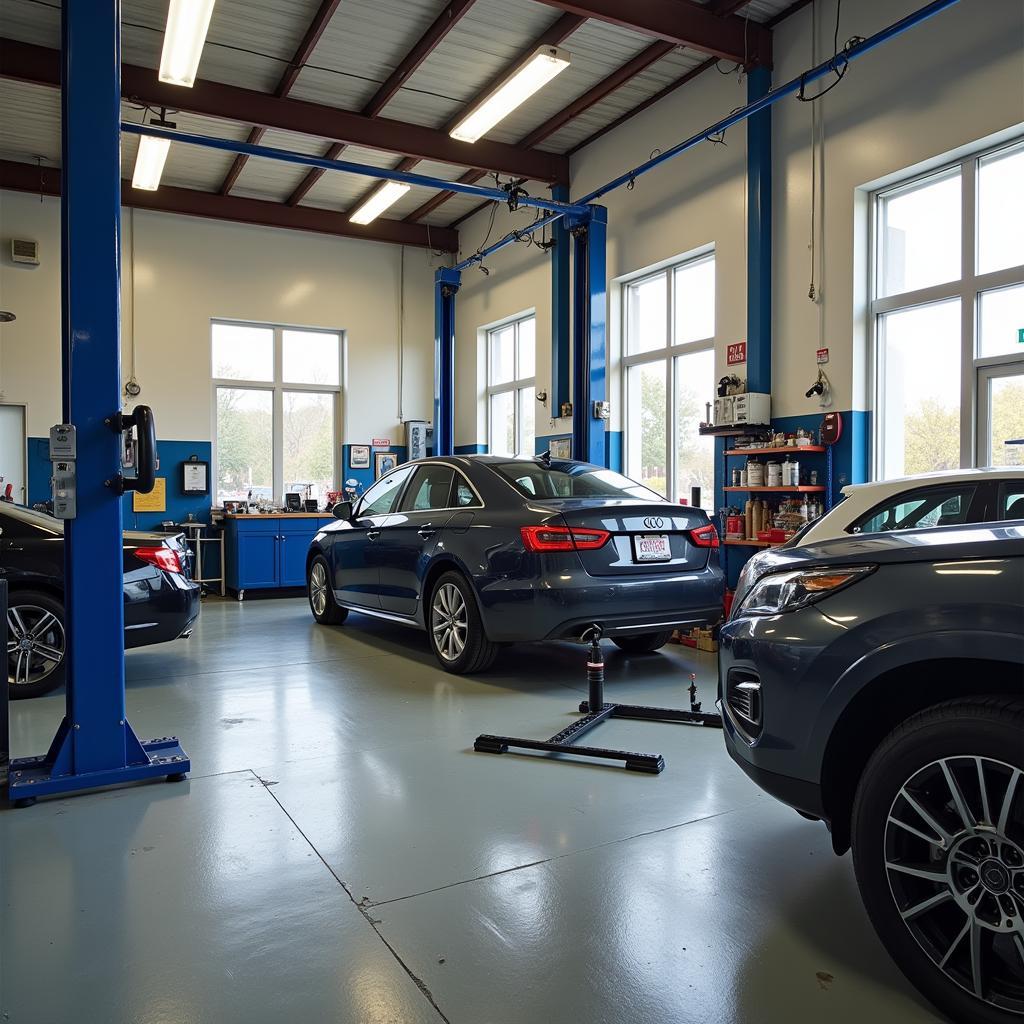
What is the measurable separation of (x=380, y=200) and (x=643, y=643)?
644 cm

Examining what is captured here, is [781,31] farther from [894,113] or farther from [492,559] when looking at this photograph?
[492,559]

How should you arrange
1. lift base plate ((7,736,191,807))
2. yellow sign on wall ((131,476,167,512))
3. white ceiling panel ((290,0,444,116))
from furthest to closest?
yellow sign on wall ((131,476,167,512)) → white ceiling panel ((290,0,444,116)) → lift base plate ((7,736,191,807))

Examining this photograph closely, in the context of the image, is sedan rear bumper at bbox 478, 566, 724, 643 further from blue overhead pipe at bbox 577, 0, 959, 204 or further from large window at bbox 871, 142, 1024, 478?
blue overhead pipe at bbox 577, 0, 959, 204

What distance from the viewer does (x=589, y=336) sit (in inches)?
341

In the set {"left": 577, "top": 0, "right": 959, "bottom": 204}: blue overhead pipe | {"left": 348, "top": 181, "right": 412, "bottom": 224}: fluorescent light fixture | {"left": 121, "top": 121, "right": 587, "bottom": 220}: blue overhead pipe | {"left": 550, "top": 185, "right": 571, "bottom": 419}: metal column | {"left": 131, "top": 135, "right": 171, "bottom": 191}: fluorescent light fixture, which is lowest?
{"left": 550, "top": 185, "right": 571, "bottom": 419}: metal column

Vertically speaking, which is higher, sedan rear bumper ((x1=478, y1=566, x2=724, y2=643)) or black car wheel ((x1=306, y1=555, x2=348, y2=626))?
sedan rear bumper ((x1=478, y1=566, x2=724, y2=643))

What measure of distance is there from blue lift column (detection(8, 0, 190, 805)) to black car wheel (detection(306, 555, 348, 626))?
3866 mm

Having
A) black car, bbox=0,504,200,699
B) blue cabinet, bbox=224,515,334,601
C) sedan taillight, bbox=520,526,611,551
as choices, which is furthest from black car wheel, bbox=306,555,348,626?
sedan taillight, bbox=520,526,611,551

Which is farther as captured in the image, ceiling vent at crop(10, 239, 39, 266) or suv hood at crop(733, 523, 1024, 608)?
ceiling vent at crop(10, 239, 39, 266)

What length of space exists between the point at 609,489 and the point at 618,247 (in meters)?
4.46

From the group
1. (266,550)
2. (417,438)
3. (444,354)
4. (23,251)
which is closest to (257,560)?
(266,550)

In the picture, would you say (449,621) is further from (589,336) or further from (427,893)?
(589,336)

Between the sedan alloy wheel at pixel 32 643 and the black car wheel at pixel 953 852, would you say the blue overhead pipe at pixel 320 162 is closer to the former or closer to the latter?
the sedan alloy wheel at pixel 32 643

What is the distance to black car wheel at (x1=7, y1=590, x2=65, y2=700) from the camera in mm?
4605
